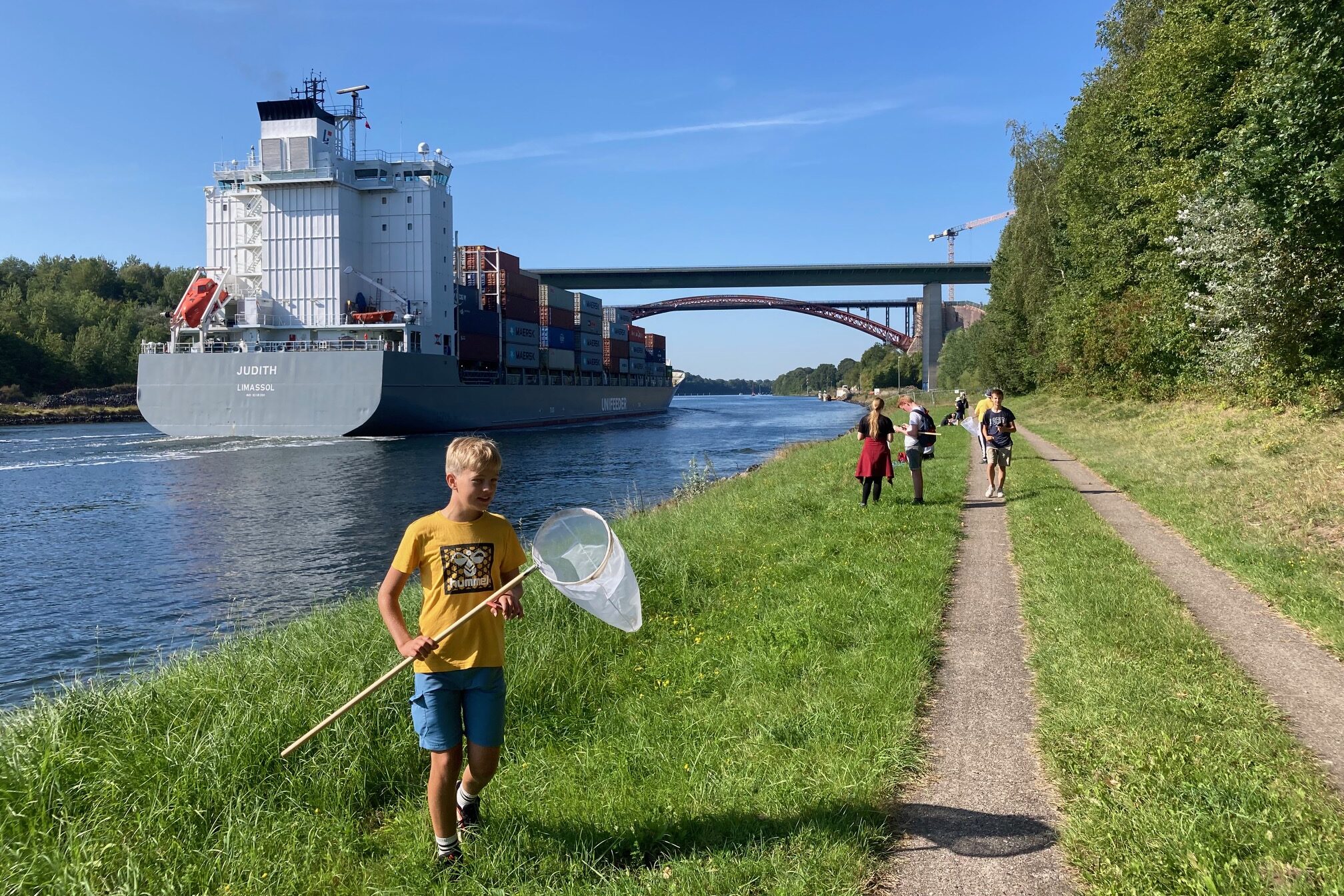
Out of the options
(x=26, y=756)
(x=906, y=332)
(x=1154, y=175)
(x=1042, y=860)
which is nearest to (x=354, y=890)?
(x=26, y=756)

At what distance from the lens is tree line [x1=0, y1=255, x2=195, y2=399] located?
77250 millimetres

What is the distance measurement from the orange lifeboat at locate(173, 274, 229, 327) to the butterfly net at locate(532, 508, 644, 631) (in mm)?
49733

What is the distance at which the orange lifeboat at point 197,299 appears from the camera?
46156mm

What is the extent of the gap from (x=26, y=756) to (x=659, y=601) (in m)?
5.51

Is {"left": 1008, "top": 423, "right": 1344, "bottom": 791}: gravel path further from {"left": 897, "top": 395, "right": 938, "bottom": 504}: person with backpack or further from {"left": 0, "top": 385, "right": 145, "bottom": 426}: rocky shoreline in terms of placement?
{"left": 0, "top": 385, "right": 145, "bottom": 426}: rocky shoreline

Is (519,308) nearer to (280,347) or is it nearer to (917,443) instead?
(280,347)

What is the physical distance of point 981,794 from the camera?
4.19m

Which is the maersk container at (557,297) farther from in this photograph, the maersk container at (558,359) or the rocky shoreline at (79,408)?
the rocky shoreline at (79,408)

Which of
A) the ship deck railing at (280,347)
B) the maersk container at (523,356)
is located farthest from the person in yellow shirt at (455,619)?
the maersk container at (523,356)

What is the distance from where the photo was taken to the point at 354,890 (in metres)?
3.77

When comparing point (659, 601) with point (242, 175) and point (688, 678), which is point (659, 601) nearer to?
point (688, 678)

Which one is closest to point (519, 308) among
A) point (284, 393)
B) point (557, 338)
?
point (557, 338)

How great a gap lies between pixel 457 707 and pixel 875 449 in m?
10.2

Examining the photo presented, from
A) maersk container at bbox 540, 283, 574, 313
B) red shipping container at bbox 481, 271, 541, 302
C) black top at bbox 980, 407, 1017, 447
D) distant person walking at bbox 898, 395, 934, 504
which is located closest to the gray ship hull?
red shipping container at bbox 481, 271, 541, 302
